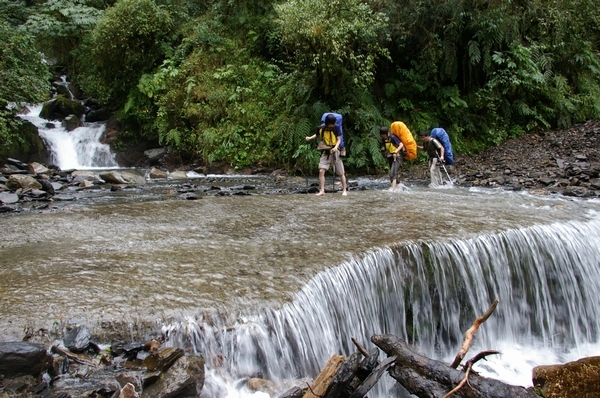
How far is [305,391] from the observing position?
347 cm

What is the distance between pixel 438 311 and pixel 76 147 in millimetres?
17432

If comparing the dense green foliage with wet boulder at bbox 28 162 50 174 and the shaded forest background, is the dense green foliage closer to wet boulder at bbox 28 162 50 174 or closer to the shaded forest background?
the shaded forest background

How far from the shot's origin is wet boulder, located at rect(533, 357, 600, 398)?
11.1ft

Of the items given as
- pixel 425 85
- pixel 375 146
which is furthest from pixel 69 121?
pixel 425 85

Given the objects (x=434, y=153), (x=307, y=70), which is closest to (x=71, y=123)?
(x=307, y=70)

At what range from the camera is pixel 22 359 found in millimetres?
3123

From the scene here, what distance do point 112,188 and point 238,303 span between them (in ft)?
30.1

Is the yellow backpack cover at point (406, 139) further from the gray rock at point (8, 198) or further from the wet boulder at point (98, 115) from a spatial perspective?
the wet boulder at point (98, 115)

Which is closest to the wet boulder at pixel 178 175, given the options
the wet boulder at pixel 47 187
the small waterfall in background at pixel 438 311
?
the wet boulder at pixel 47 187

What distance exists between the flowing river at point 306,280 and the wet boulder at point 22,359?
272 millimetres

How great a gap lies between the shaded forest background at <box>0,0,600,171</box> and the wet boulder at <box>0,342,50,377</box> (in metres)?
12.5

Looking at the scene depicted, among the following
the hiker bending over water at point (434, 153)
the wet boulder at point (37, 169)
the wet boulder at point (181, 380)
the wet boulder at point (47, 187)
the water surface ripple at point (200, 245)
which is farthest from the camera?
the wet boulder at point (37, 169)

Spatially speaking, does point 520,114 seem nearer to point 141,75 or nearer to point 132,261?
point 141,75

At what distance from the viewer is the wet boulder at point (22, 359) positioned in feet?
10.1
